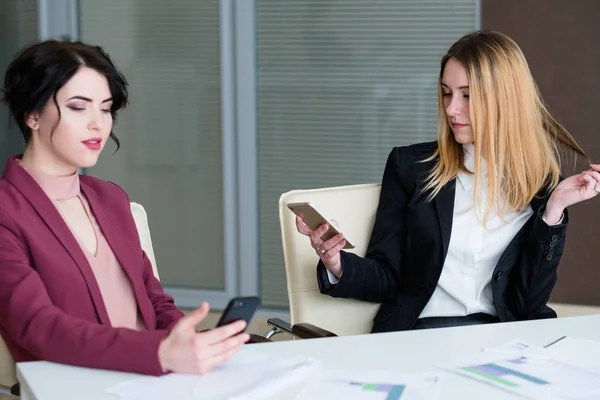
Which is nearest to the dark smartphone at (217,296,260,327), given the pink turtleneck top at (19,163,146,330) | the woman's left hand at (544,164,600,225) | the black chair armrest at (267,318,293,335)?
the pink turtleneck top at (19,163,146,330)

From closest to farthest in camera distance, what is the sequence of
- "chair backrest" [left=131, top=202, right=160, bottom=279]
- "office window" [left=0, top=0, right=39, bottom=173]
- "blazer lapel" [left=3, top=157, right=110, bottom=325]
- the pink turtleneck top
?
"blazer lapel" [left=3, top=157, right=110, bottom=325] < the pink turtleneck top < "chair backrest" [left=131, top=202, right=160, bottom=279] < "office window" [left=0, top=0, right=39, bottom=173]

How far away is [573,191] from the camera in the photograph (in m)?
2.48

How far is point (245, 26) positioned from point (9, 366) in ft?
9.12

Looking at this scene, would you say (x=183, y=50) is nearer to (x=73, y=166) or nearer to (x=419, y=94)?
(x=419, y=94)

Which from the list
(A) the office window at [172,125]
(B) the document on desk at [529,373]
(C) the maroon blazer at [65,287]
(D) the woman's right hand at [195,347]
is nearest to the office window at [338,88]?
(A) the office window at [172,125]

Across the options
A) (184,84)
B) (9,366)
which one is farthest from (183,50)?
(9,366)

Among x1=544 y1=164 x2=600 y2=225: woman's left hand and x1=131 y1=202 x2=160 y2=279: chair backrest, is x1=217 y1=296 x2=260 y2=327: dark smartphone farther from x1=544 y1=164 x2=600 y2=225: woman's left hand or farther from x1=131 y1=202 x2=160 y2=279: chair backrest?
x1=544 y1=164 x2=600 y2=225: woman's left hand

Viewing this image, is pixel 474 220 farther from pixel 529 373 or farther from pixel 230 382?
pixel 230 382

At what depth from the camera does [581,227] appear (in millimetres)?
Result: 4098

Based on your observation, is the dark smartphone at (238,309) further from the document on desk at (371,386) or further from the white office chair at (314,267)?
the white office chair at (314,267)

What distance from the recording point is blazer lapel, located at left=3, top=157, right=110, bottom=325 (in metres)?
2.00

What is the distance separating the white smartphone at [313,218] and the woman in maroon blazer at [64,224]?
40cm

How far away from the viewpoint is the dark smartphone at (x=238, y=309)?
1.69 meters

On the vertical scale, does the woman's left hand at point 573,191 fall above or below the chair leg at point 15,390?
above
